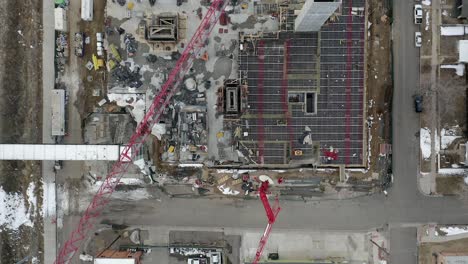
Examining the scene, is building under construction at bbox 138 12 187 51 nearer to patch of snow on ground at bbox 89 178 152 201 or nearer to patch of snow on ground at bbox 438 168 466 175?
patch of snow on ground at bbox 89 178 152 201

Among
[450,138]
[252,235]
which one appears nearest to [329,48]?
[450,138]

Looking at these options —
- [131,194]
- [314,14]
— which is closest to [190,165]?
[131,194]

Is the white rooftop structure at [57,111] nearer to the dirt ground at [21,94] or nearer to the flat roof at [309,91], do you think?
the dirt ground at [21,94]

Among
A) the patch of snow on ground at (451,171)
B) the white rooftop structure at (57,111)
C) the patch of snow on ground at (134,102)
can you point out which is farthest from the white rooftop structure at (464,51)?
the white rooftop structure at (57,111)

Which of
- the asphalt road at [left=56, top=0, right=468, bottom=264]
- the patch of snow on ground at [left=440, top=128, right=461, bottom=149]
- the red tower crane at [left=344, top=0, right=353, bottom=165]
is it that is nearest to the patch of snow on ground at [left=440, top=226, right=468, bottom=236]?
the asphalt road at [left=56, top=0, right=468, bottom=264]

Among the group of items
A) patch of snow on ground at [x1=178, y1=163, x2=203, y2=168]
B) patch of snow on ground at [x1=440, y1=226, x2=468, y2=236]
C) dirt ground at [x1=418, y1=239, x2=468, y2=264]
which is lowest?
dirt ground at [x1=418, y1=239, x2=468, y2=264]

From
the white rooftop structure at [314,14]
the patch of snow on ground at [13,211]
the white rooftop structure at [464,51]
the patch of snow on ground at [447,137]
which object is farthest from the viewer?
the patch of snow on ground at [13,211]

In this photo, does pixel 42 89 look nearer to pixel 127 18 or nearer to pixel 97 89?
pixel 97 89
